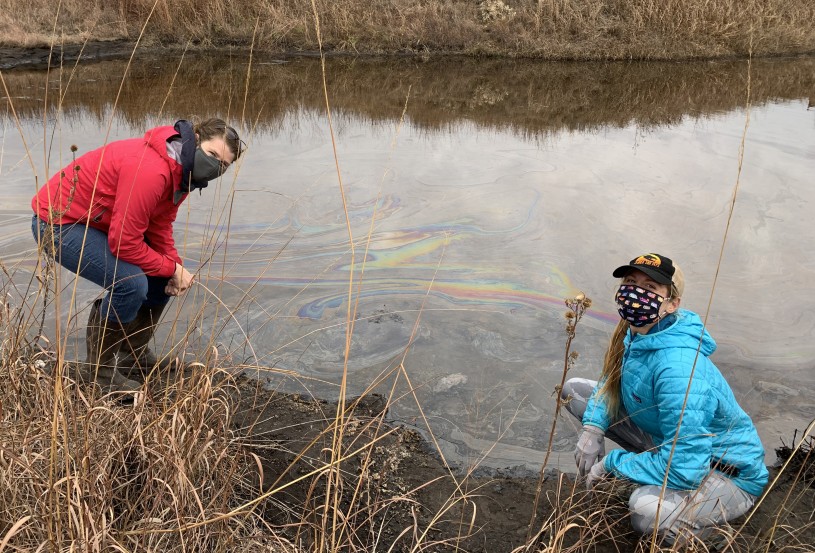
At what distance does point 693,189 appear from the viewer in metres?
5.57

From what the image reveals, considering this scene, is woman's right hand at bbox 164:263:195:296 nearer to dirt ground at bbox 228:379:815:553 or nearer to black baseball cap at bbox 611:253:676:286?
dirt ground at bbox 228:379:815:553

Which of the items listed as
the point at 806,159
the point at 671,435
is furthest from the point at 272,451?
the point at 806,159

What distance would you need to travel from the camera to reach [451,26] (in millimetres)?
11258

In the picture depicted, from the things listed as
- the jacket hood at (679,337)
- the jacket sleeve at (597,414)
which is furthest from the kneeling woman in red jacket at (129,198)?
the jacket hood at (679,337)

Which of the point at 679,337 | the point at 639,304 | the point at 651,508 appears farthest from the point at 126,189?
the point at 651,508

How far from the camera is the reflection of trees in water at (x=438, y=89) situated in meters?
7.70

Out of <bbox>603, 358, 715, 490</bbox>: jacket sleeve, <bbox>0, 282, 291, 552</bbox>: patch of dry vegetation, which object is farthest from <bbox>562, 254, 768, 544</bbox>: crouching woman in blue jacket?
<bbox>0, 282, 291, 552</bbox>: patch of dry vegetation

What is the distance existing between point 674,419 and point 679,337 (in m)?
0.26

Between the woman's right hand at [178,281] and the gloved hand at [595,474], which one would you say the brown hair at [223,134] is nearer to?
the woman's right hand at [178,281]

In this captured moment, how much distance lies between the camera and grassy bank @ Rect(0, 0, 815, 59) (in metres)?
11.0

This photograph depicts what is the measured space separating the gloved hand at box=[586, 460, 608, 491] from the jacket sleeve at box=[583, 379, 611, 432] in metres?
0.15

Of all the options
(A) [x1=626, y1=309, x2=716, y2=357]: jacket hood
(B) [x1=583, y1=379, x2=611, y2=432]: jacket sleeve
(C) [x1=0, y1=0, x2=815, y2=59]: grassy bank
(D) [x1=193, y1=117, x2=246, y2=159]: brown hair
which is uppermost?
(C) [x1=0, y1=0, x2=815, y2=59]: grassy bank

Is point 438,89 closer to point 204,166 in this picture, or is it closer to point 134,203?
point 204,166

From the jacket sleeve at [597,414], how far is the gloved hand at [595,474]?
0.48 ft
